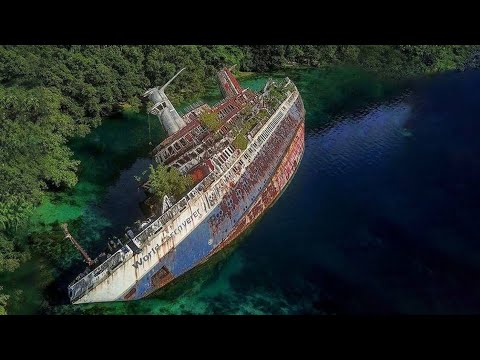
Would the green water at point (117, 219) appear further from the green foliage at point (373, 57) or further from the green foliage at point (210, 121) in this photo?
the green foliage at point (210, 121)

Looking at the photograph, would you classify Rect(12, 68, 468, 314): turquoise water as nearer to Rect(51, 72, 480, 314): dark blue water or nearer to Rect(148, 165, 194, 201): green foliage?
Rect(51, 72, 480, 314): dark blue water

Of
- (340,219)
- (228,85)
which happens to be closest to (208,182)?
(340,219)

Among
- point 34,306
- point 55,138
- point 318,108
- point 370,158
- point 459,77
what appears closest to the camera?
point 34,306

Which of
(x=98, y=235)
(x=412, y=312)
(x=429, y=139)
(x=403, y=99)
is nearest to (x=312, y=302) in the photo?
(x=412, y=312)

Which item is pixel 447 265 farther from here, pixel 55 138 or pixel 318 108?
pixel 55 138

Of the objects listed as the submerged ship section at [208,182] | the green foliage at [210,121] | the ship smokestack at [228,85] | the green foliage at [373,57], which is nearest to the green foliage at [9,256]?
the submerged ship section at [208,182]

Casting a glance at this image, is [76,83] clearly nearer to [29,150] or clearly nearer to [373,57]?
[29,150]
